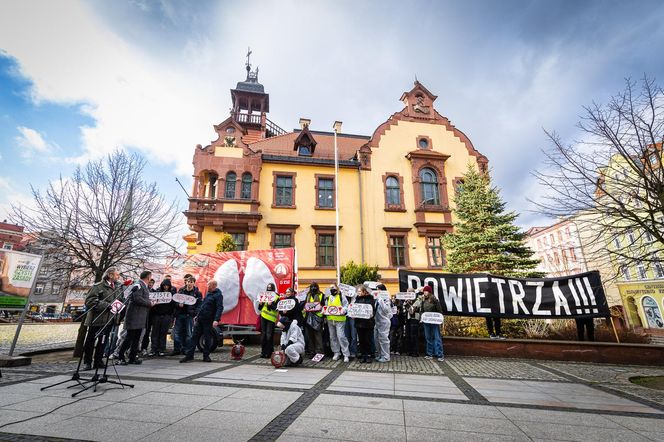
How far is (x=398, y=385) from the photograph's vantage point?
17.8 feet

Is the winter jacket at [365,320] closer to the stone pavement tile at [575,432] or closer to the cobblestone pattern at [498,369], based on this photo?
the cobblestone pattern at [498,369]

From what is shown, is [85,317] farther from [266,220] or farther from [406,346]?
[266,220]

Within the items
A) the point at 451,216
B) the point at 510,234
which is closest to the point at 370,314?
the point at 510,234

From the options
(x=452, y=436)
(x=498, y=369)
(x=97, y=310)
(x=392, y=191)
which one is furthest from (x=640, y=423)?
(x=392, y=191)

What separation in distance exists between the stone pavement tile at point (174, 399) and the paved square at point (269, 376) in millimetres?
983

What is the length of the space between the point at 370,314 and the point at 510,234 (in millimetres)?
10319

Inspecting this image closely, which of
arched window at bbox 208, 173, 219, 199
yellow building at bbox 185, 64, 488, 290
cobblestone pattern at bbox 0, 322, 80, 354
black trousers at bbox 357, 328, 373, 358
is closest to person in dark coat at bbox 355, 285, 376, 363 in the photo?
black trousers at bbox 357, 328, 373, 358

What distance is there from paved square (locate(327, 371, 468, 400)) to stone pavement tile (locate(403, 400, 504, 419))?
17.4 inches

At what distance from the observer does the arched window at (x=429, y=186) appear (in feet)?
70.9

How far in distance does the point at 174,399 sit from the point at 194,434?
4.78 feet

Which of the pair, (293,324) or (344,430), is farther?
(293,324)

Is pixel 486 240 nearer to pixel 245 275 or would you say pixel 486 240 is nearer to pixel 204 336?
pixel 245 275

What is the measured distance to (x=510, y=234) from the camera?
14562mm

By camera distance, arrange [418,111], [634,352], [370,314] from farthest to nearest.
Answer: [418,111], [634,352], [370,314]
